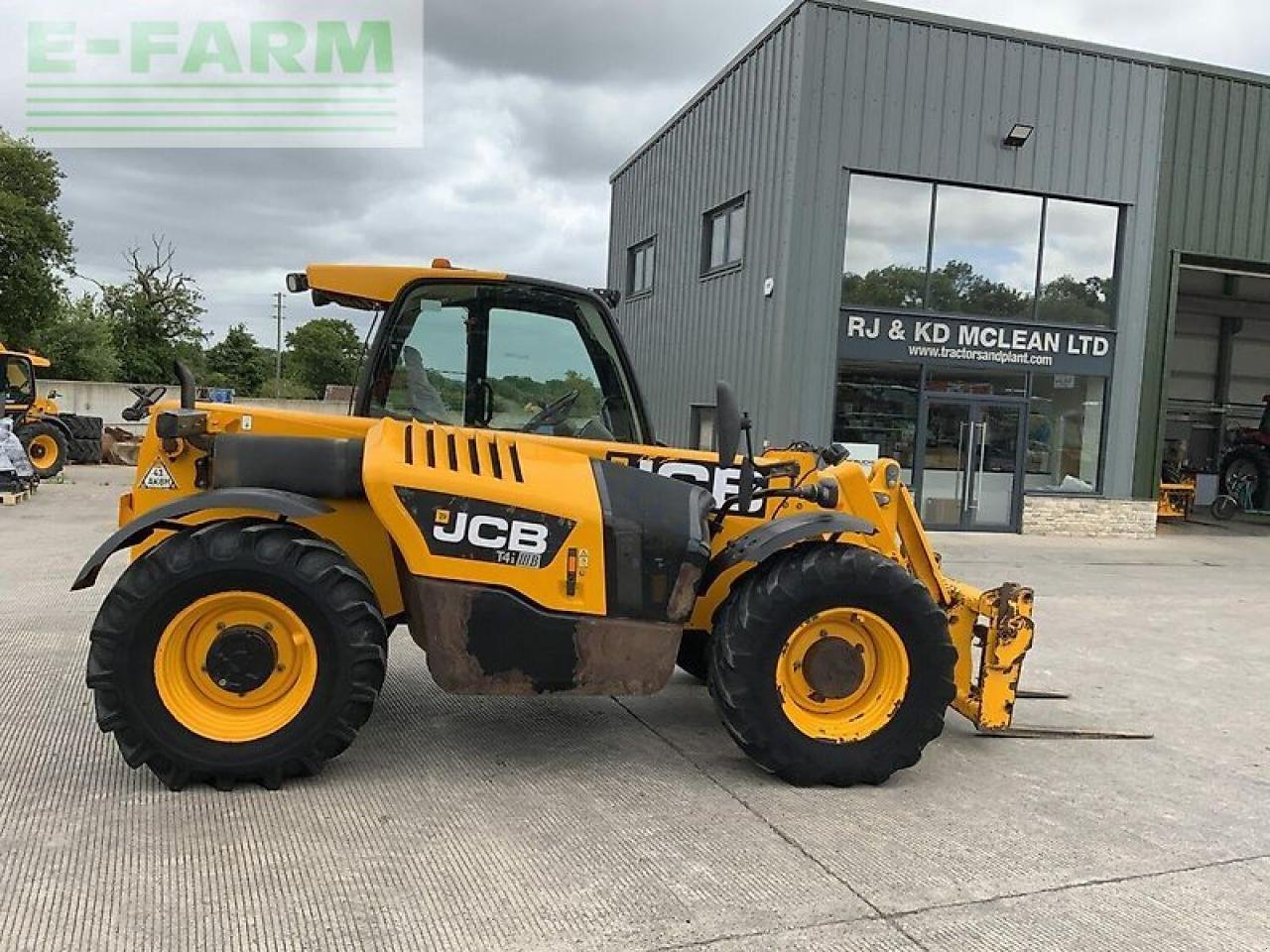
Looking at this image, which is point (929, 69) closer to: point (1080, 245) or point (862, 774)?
point (1080, 245)

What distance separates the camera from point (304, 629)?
13.0 feet

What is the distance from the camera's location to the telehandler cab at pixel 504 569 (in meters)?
3.94

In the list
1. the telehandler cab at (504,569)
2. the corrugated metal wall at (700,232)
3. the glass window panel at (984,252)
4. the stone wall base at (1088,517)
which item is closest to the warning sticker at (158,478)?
the telehandler cab at (504,569)

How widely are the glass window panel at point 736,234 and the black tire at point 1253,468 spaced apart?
12878mm

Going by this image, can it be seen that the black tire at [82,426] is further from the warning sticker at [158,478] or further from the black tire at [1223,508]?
the black tire at [1223,508]

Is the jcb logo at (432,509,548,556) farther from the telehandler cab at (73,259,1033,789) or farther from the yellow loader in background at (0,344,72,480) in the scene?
the yellow loader in background at (0,344,72,480)

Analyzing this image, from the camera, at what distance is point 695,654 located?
5.47m

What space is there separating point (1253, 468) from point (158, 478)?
22.4 meters

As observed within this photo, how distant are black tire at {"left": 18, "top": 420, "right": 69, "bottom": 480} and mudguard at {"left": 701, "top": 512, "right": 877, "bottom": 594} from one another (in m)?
16.7

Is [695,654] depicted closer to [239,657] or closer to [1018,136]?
[239,657]

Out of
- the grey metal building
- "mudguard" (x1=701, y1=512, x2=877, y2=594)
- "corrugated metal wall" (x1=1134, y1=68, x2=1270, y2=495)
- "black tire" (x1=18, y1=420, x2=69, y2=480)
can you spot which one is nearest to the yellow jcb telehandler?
"black tire" (x1=18, y1=420, x2=69, y2=480)

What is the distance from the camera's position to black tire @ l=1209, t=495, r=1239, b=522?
20453mm

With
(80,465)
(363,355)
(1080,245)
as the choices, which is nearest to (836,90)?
(1080,245)

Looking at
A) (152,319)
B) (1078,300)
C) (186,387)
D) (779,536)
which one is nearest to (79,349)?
(152,319)
